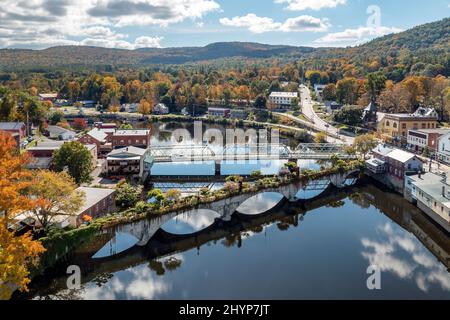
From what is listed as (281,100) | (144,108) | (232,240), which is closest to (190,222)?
(232,240)

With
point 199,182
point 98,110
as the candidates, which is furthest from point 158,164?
point 98,110

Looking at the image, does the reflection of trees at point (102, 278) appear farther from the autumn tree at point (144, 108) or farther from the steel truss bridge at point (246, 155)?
the autumn tree at point (144, 108)

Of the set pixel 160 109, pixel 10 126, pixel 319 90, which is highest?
pixel 319 90

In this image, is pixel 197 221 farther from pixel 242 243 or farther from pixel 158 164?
pixel 158 164

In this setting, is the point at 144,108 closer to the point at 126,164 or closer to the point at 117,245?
the point at 126,164

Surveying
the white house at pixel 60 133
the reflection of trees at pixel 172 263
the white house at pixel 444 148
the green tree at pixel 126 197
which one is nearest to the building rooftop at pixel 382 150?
the white house at pixel 444 148

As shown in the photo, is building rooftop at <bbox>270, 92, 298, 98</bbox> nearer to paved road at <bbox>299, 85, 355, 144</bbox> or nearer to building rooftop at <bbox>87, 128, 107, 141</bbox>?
paved road at <bbox>299, 85, 355, 144</bbox>

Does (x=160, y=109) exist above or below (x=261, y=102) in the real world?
below
